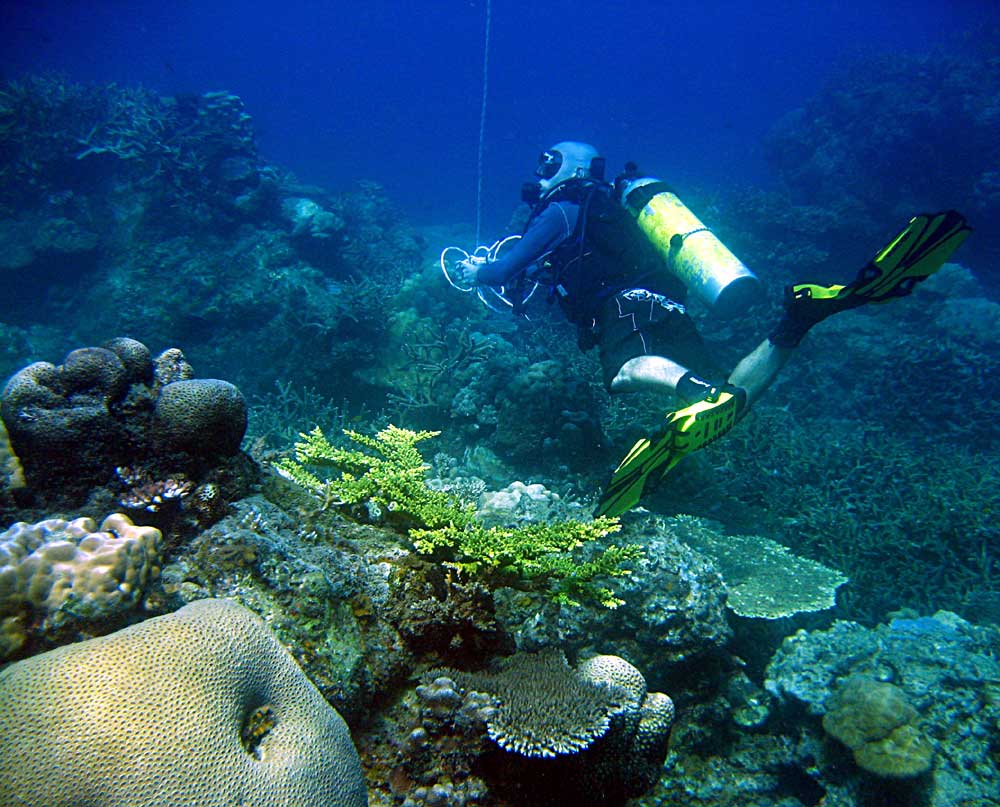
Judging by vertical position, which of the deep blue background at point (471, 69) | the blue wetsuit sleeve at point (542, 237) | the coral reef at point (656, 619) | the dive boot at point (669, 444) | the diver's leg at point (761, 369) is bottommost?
the coral reef at point (656, 619)

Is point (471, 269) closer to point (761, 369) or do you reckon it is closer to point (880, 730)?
point (761, 369)

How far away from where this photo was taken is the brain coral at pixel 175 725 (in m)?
1.34

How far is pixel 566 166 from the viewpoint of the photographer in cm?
606

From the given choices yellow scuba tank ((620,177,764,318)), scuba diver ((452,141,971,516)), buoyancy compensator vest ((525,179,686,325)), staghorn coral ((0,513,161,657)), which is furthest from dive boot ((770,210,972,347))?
staghorn coral ((0,513,161,657))

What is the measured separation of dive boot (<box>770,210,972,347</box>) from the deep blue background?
21704 millimetres

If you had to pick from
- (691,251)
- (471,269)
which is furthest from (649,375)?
(471,269)

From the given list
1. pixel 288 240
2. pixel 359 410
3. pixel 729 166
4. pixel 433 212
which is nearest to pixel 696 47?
pixel 729 166

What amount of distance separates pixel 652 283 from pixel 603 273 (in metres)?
0.56

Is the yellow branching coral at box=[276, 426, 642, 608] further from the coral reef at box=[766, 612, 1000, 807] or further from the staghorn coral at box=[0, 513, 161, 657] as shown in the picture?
the coral reef at box=[766, 612, 1000, 807]

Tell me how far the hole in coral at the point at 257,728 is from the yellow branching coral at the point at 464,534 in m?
0.91

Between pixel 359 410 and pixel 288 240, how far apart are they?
24.0 ft

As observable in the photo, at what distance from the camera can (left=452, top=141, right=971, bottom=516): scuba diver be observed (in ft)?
13.4

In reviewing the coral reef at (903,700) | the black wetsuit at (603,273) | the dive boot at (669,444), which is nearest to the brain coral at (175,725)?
the dive boot at (669,444)

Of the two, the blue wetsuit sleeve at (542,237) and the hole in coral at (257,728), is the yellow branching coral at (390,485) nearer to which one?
the hole in coral at (257,728)
